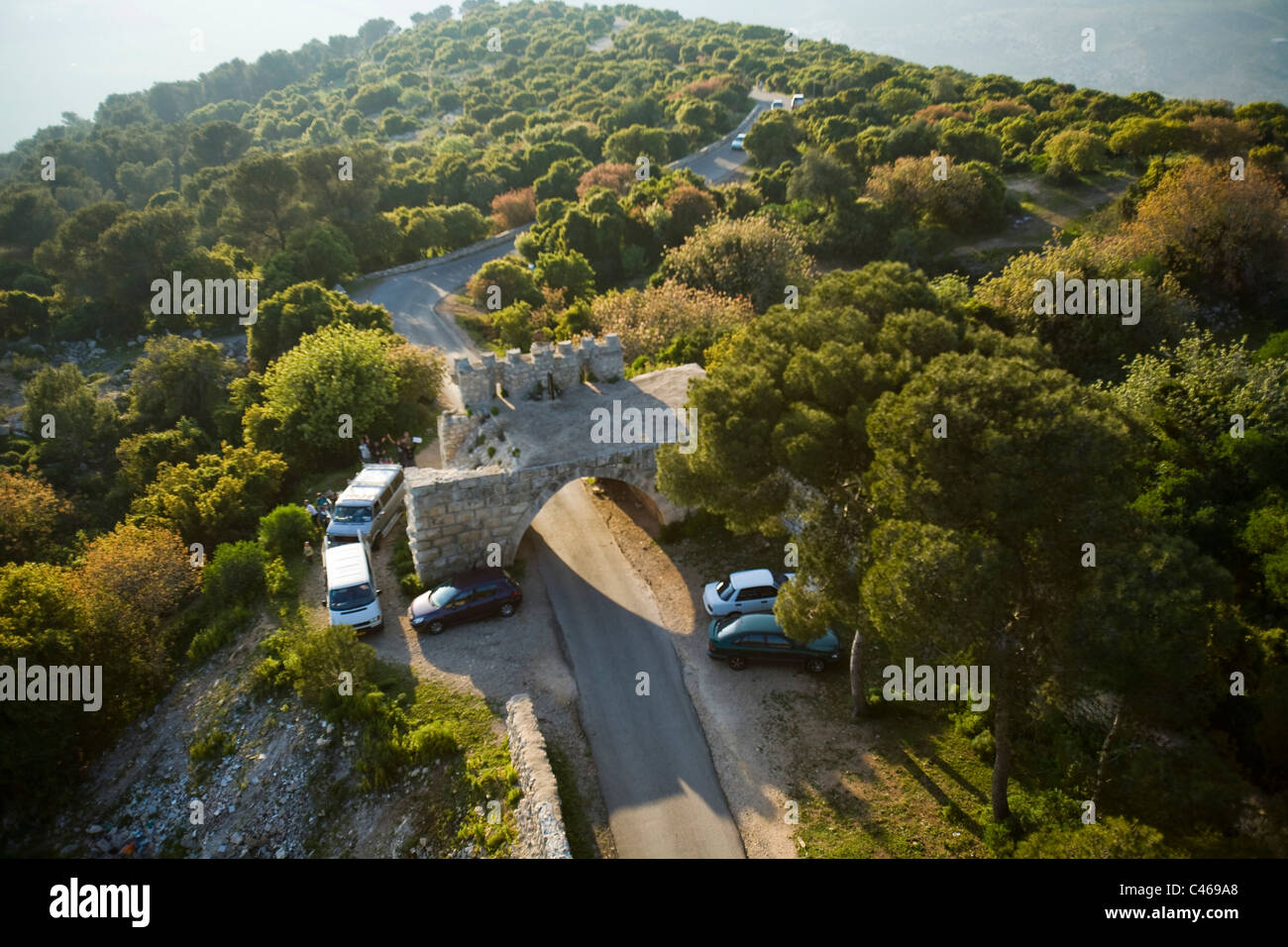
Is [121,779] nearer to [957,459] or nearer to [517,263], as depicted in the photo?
Result: [957,459]

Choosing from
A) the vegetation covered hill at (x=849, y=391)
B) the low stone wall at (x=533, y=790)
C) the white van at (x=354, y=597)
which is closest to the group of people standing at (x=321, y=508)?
the vegetation covered hill at (x=849, y=391)

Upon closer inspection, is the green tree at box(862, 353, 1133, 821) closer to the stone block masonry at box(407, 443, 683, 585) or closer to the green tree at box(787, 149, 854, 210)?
the stone block masonry at box(407, 443, 683, 585)

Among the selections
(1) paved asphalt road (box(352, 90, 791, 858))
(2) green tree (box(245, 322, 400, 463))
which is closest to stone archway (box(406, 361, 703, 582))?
(1) paved asphalt road (box(352, 90, 791, 858))

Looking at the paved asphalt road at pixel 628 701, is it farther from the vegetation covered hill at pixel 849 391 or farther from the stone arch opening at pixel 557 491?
the vegetation covered hill at pixel 849 391

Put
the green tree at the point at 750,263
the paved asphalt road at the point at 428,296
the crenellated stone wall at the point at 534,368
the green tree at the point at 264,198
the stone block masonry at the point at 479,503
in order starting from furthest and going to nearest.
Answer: the green tree at the point at 264,198 → the paved asphalt road at the point at 428,296 → the green tree at the point at 750,263 → the crenellated stone wall at the point at 534,368 → the stone block masonry at the point at 479,503

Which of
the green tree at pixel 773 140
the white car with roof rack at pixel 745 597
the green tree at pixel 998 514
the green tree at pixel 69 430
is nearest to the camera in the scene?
the green tree at pixel 998 514

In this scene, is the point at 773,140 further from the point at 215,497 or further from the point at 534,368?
the point at 215,497
